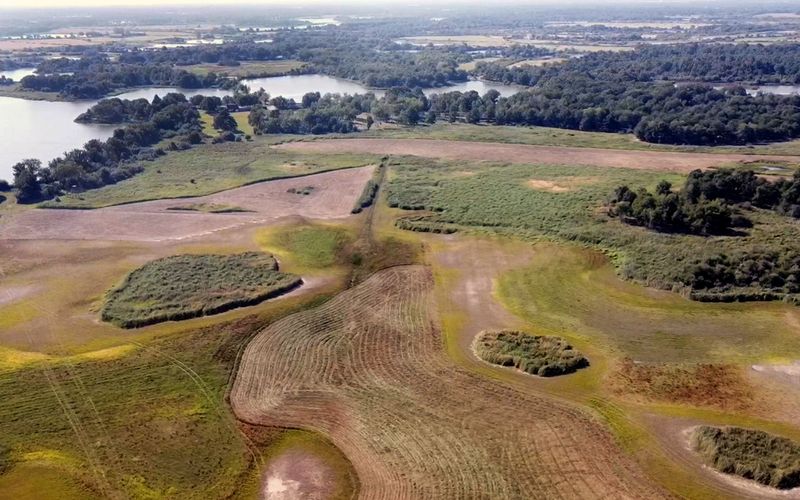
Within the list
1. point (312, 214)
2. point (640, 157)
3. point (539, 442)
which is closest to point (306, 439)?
point (539, 442)

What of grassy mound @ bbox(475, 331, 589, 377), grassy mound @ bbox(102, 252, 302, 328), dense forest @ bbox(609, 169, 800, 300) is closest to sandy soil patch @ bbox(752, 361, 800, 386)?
dense forest @ bbox(609, 169, 800, 300)

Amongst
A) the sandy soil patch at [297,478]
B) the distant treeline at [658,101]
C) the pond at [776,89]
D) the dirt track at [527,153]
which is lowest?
the sandy soil patch at [297,478]

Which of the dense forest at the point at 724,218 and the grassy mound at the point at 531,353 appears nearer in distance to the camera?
the grassy mound at the point at 531,353

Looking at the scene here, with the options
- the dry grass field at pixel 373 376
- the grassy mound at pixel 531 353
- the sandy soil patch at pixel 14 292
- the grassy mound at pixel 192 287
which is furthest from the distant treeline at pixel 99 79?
the grassy mound at pixel 531 353

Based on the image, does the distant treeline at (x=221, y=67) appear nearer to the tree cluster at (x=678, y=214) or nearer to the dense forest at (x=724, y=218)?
the dense forest at (x=724, y=218)

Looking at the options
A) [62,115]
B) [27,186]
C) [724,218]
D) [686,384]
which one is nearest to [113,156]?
[27,186]

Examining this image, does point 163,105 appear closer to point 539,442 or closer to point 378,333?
point 378,333
